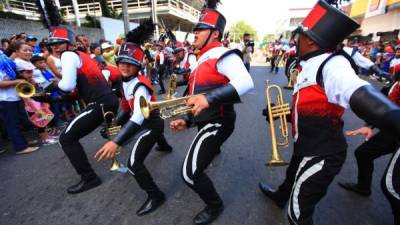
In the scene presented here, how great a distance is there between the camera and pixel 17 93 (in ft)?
14.5

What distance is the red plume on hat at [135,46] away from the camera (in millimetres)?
2838

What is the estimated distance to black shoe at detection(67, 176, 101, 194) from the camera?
3273 mm

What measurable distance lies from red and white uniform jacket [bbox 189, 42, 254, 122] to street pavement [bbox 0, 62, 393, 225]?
4.05 feet

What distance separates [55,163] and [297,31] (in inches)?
165

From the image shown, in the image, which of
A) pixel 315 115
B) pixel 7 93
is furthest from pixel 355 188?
pixel 7 93

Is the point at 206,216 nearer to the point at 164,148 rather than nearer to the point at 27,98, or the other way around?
the point at 164,148

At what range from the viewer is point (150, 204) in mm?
2889

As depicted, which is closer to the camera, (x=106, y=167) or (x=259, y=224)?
(x=259, y=224)

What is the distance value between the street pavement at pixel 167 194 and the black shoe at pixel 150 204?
0.20ft

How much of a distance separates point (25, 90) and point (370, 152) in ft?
17.2

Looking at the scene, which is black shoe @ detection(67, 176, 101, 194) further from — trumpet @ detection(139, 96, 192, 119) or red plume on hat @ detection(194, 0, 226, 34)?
red plume on hat @ detection(194, 0, 226, 34)

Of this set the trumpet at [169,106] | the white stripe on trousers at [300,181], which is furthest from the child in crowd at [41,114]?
the white stripe on trousers at [300,181]

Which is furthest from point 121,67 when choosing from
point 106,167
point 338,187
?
point 338,187

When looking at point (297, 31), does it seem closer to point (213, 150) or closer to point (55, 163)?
point (213, 150)
